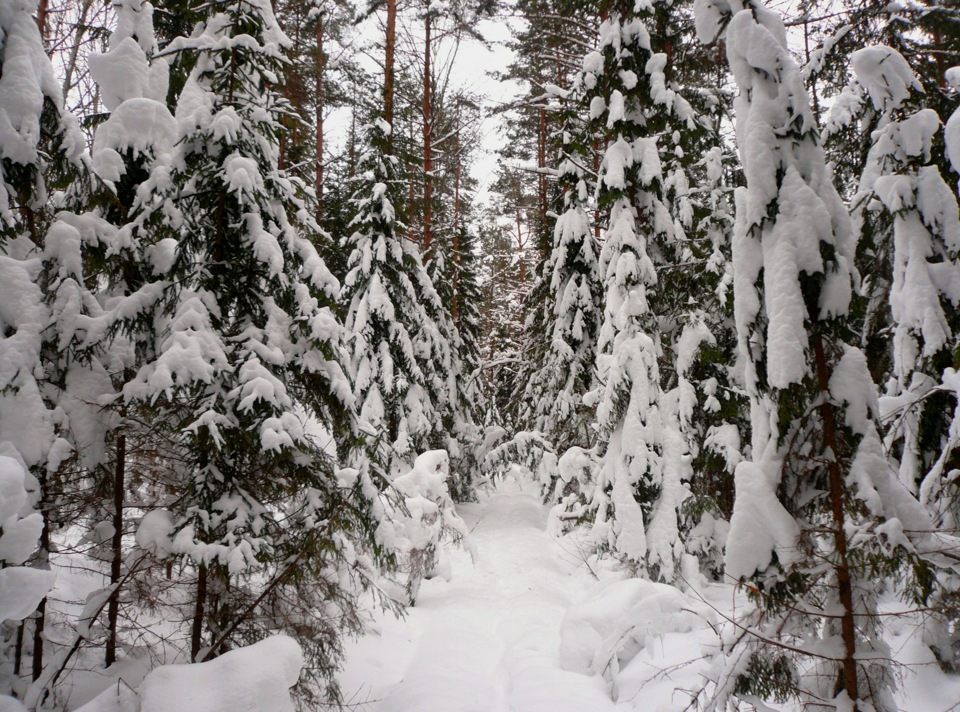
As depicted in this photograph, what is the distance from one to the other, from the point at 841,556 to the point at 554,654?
4.20m

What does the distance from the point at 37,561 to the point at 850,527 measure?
5.70 metres

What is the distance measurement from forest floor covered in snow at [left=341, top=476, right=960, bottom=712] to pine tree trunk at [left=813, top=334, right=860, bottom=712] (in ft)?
2.26

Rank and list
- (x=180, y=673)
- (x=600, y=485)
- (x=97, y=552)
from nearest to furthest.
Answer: (x=180, y=673)
(x=97, y=552)
(x=600, y=485)

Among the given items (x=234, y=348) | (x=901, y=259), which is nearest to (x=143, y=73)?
(x=234, y=348)

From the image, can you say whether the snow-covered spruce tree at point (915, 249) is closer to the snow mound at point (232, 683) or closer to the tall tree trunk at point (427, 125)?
the snow mound at point (232, 683)

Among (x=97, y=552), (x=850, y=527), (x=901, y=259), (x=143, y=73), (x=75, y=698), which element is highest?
(x=143, y=73)

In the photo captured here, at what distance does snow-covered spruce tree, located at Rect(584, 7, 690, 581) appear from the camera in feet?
24.6

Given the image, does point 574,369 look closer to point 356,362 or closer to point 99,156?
point 356,362

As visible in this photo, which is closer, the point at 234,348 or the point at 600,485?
the point at 234,348

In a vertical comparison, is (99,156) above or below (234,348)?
above

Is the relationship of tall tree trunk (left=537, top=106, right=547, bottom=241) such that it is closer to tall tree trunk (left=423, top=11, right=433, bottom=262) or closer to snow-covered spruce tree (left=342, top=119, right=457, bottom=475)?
tall tree trunk (left=423, top=11, right=433, bottom=262)

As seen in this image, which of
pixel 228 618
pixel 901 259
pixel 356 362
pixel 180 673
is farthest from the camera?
pixel 356 362

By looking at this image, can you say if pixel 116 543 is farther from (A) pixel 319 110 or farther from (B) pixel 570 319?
(A) pixel 319 110

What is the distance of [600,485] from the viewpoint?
8.32 m
